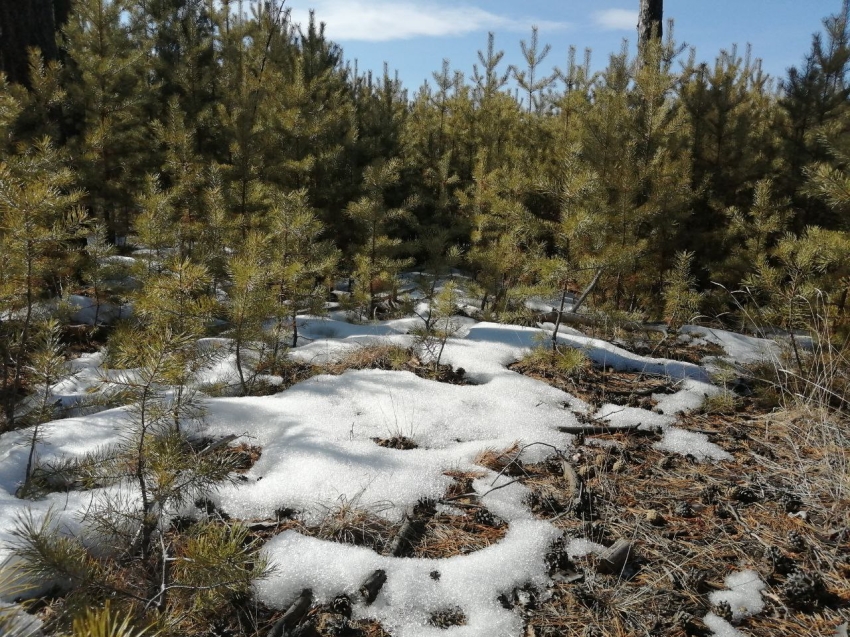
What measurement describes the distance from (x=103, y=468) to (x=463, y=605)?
1591 millimetres

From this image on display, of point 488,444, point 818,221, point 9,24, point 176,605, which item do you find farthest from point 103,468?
point 818,221

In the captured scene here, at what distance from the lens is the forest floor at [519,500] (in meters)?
1.91

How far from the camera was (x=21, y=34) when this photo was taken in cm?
575

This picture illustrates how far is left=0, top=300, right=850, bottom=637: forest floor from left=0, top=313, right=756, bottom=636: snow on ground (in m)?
0.01

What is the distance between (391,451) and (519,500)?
719mm

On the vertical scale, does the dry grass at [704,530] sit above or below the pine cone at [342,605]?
above

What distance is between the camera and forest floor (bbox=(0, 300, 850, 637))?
1911mm

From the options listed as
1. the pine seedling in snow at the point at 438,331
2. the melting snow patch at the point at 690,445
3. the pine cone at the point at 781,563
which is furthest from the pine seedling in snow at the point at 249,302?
the pine cone at the point at 781,563

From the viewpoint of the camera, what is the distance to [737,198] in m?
6.50

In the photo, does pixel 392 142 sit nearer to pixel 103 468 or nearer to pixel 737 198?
pixel 737 198

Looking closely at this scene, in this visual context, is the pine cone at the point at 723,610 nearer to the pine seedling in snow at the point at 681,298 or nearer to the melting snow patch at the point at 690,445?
the melting snow patch at the point at 690,445

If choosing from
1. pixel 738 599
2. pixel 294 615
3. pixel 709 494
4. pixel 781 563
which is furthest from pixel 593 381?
pixel 294 615

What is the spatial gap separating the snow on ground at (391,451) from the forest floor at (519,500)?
0.04 feet

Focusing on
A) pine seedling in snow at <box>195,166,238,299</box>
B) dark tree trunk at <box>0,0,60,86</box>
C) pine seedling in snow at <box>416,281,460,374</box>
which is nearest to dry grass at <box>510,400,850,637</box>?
pine seedling in snow at <box>416,281,460,374</box>
